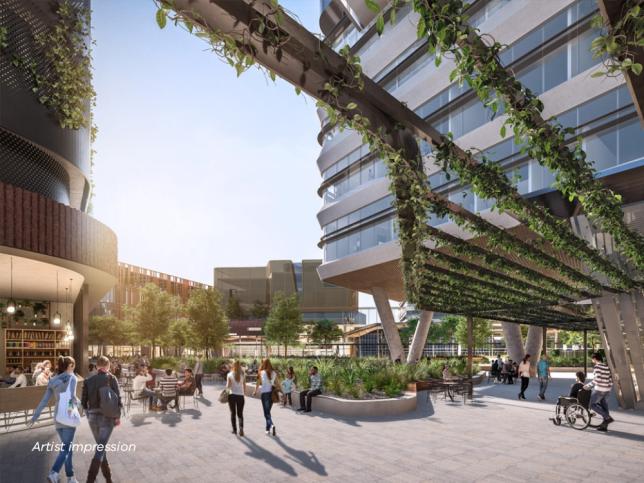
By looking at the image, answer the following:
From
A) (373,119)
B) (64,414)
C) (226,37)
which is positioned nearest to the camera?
(226,37)

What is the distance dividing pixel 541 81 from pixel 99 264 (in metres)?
18.6

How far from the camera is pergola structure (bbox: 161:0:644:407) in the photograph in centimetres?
337

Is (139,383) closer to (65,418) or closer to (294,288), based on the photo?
(65,418)

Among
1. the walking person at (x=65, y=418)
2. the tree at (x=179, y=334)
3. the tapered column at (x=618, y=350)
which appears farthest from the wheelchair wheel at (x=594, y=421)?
the tree at (x=179, y=334)

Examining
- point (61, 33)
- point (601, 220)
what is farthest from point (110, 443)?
point (61, 33)

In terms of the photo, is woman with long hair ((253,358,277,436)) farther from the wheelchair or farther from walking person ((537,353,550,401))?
walking person ((537,353,550,401))

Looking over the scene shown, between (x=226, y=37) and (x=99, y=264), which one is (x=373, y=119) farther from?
(x=99, y=264)

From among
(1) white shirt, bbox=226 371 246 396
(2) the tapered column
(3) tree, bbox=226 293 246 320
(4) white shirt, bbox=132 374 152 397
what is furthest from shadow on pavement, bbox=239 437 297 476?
(3) tree, bbox=226 293 246 320

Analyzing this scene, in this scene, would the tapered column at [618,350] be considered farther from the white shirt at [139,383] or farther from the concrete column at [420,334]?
the concrete column at [420,334]

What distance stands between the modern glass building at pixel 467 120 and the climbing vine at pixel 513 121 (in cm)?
88

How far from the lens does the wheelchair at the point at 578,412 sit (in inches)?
450

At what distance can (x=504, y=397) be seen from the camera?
18.6m

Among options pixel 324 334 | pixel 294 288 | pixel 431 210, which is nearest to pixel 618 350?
pixel 431 210

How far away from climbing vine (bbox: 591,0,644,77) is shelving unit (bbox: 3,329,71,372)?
25992mm
